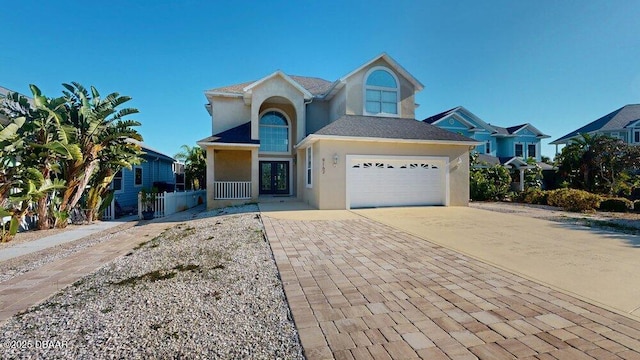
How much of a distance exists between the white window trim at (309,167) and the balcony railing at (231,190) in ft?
10.8

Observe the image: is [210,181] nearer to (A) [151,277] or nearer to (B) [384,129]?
(B) [384,129]

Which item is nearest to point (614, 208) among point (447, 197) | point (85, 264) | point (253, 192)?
point (447, 197)

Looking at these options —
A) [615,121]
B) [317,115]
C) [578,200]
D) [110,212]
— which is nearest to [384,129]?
[317,115]

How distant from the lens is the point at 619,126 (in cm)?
2570

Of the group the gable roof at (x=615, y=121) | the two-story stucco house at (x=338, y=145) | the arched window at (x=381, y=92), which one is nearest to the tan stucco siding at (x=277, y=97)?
the two-story stucco house at (x=338, y=145)

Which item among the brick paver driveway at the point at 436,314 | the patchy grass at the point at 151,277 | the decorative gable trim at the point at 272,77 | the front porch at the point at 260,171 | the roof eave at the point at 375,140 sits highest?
the decorative gable trim at the point at 272,77

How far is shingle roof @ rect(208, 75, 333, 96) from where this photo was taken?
51.6ft

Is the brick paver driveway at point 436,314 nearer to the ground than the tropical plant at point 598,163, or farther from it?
nearer to the ground

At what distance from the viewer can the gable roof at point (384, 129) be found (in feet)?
38.5

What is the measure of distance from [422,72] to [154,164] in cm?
1962

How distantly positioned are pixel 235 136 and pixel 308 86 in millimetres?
6850

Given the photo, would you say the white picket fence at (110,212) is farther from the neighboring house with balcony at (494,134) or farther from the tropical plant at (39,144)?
the neighboring house with balcony at (494,134)

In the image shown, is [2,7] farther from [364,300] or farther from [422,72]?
[422,72]

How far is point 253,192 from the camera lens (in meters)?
14.0
